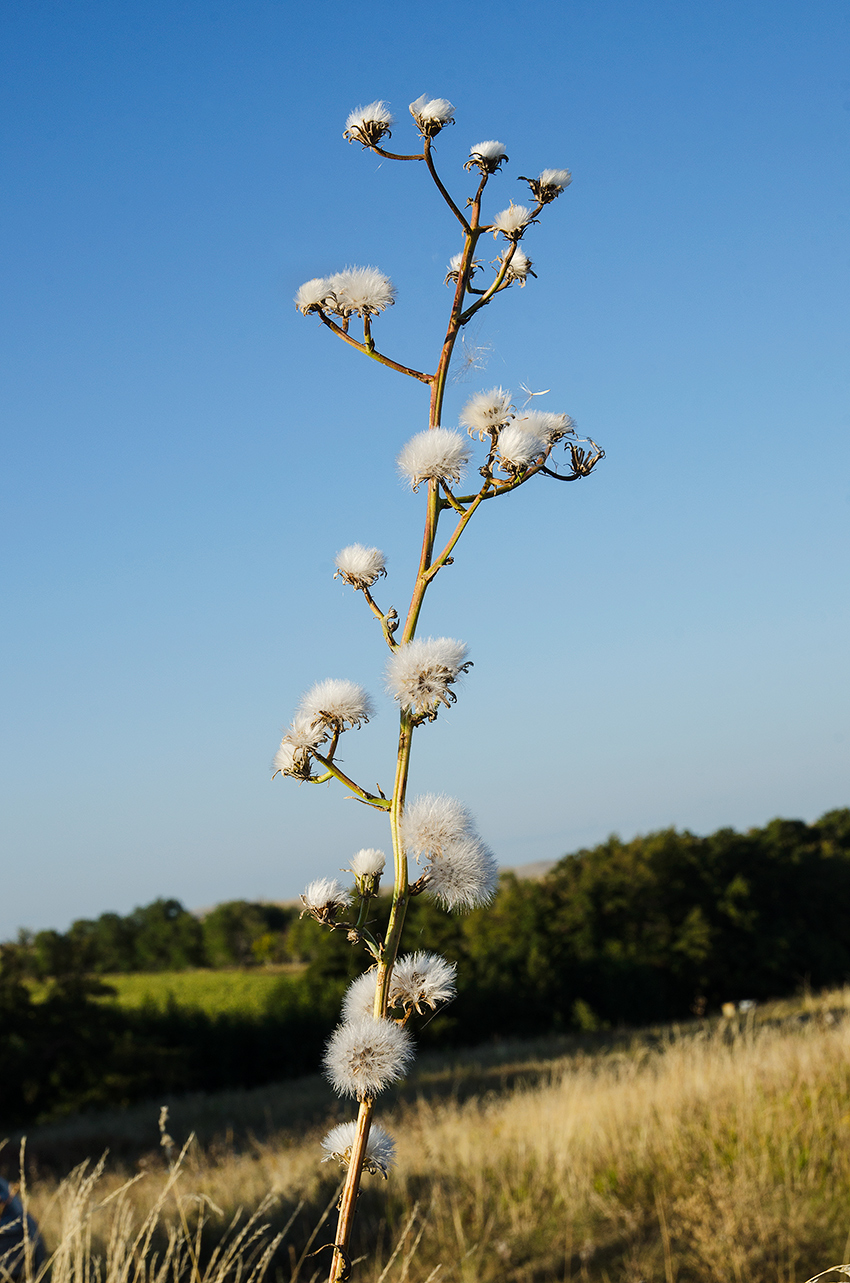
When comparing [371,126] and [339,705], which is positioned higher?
[371,126]

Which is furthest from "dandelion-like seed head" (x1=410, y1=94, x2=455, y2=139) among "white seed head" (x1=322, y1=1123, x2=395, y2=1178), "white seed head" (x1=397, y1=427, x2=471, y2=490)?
"white seed head" (x1=322, y1=1123, x2=395, y2=1178)

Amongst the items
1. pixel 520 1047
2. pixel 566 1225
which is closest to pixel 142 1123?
pixel 520 1047

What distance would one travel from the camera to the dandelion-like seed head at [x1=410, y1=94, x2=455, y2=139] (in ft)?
4.21

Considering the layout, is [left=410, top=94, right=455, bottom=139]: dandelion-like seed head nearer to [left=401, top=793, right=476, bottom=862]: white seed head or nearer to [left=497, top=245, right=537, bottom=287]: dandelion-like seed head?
[left=497, top=245, right=537, bottom=287]: dandelion-like seed head

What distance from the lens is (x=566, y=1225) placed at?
5.17 meters

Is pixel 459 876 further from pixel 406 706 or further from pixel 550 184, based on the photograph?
pixel 550 184

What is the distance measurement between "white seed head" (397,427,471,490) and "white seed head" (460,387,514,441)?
99 mm

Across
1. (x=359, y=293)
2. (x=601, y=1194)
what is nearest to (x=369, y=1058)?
(x=359, y=293)

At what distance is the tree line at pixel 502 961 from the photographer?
21.0 m

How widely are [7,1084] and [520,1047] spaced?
38.2 feet

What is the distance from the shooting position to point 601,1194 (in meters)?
5.46

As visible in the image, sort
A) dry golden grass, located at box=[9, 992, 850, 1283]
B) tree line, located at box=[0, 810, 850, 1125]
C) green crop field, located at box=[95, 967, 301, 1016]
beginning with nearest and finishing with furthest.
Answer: dry golden grass, located at box=[9, 992, 850, 1283]
tree line, located at box=[0, 810, 850, 1125]
green crop field, located at box=[95, 967, 301, 1016]

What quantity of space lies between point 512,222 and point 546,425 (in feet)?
1.13

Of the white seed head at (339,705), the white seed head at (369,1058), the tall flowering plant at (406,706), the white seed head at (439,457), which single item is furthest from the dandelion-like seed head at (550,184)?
the white seed head at (369,1058)
